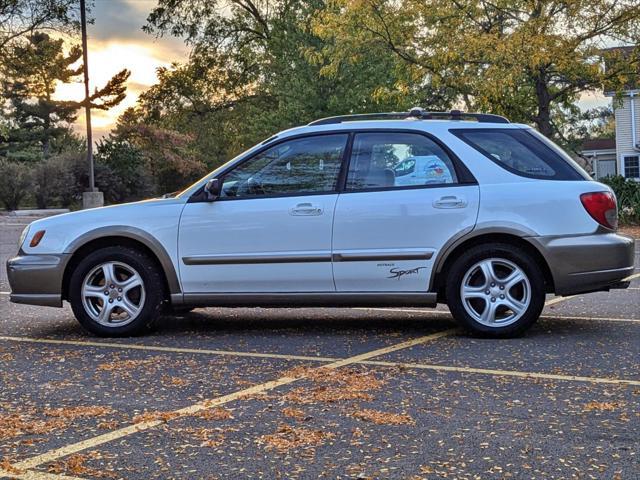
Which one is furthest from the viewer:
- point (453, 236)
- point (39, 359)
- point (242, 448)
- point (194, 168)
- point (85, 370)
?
point (194, 168)

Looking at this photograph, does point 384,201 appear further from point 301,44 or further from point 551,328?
point 301,44

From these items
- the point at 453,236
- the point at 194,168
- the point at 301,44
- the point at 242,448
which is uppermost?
the point at 301,44

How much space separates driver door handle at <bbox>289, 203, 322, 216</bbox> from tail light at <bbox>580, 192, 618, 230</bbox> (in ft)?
6.76

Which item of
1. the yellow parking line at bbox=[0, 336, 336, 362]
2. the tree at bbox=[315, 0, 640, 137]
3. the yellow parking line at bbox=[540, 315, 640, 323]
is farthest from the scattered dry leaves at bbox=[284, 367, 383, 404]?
the tree at bbox=[315, 0, 640, 137]

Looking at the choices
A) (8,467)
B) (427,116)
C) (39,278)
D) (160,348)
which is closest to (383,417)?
(8,467)

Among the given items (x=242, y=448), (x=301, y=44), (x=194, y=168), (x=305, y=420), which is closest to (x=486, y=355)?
(x=305, y=420)

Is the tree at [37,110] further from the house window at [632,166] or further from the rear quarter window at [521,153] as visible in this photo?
the rear quarter window at [521,153]

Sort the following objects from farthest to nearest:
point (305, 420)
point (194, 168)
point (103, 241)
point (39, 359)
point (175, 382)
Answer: point (194, 168) → point (103, 241) → point (39, 359) → point (175, 382) → point (305, 420)

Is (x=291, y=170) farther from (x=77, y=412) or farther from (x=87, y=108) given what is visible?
(x=87, y=108)

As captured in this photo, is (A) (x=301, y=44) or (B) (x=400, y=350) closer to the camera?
(B) (x=400, y=350)

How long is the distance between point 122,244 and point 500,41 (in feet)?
47.0

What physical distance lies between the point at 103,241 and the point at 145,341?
944 mm

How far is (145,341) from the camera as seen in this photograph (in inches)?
257

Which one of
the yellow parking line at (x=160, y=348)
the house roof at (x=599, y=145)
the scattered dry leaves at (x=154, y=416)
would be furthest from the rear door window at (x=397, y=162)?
the house roof at (x=599, y=145)
